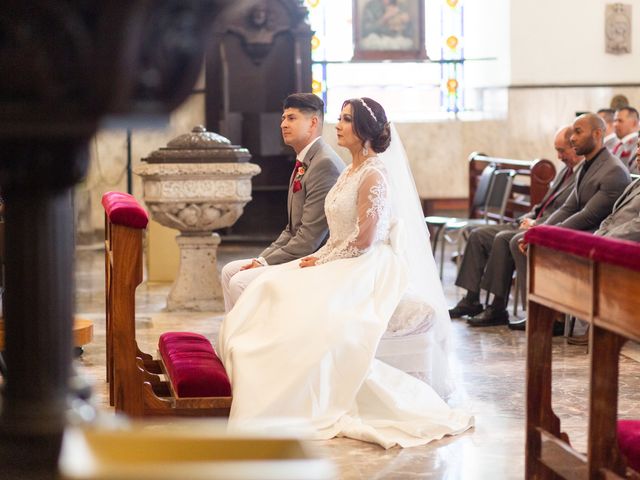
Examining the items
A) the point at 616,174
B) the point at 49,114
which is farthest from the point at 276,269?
the point at 49,114

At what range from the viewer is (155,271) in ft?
34.8

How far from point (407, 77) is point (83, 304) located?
25.7ft

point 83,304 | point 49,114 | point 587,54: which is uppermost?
point 587,54

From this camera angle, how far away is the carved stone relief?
14.6 meters

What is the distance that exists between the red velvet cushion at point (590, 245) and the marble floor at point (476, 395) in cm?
119

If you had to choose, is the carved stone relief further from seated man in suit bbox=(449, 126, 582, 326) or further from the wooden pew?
seated man in suit bbox=(449, 126, 582, 326)

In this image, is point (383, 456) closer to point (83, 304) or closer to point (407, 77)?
point (83, 304)

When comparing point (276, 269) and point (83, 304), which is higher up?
point (276, 269)

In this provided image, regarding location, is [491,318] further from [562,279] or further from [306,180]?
[562,279]

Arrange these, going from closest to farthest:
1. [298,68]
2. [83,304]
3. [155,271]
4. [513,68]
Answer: [83,304] < [155,271] < [298,68] < [513,68]

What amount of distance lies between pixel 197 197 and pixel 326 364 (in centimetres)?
381

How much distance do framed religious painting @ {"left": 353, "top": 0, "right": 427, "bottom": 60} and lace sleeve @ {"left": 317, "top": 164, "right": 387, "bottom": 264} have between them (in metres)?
10.3

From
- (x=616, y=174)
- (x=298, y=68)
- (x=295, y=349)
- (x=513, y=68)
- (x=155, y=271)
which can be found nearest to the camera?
(x=295, y=349)

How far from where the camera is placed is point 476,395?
18.9 feet
